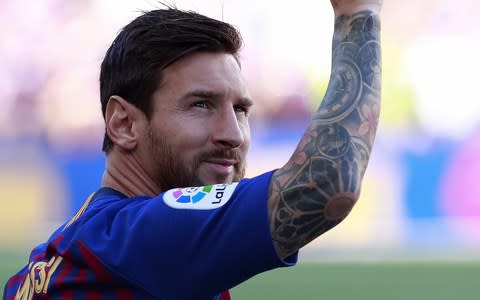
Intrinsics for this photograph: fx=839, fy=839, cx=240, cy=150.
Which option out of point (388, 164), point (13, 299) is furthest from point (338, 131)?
point (388, 164)

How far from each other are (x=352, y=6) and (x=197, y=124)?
46 centimetres

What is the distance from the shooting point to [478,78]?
10156 mm

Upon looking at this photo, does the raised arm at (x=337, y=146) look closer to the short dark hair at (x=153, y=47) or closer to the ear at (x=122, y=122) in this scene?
the short dark hair at (x=153, y=47)

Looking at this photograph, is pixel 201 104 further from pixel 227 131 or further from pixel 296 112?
pixel 296 112

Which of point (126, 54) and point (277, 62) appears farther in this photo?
point (277, 62)

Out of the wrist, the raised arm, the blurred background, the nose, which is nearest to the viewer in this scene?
the raised arm

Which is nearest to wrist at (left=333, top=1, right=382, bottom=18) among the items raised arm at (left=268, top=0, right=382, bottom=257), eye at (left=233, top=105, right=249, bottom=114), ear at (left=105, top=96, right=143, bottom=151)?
raised arm at (left=268, top=0, right=382, bottom=257)

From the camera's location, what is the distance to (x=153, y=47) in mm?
1856

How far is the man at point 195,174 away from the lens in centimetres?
143

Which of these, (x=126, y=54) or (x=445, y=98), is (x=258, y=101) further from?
(x=126, y=54)

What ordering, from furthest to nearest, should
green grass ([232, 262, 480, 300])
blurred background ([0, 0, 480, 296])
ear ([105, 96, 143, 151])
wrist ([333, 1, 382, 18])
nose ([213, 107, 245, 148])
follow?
blurred background ([0, 0, 480, 296]), green grass ([232, 262, 480, 300]), ear ([105, 96, 143, 151]), nose ([213, 107, 245, 148]), wrist ([333, 1, 382, 18])

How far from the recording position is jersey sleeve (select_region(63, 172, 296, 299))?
1.44 m

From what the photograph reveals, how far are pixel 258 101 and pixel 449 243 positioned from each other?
2.70 metres

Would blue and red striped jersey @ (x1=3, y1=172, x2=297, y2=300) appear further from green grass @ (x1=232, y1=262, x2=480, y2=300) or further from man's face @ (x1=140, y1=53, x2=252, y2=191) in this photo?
green grass @ (x1=232, y1=262, x2=480, y2=300)
